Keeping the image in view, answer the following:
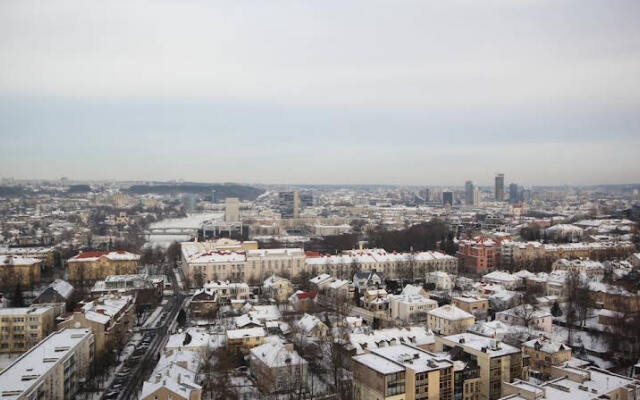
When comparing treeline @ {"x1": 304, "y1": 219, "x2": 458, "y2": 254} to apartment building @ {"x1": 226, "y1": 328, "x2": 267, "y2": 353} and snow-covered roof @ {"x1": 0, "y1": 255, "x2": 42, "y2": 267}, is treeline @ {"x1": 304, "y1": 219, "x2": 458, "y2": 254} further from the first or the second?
apartment building @ {"x1": 226, "y1": 328, "x2": 267, "y2": 353}

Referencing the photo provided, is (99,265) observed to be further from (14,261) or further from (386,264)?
(386,264)

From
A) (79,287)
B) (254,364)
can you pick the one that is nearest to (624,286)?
(254,364)

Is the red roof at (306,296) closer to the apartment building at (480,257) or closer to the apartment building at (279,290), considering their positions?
the apartment building at (279,290)

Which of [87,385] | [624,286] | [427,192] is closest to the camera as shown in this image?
[87,385]

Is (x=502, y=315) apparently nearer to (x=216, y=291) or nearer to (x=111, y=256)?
(x=216, y=291)

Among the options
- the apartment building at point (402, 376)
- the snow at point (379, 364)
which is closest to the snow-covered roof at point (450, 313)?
the apartment building at point (402, 376)

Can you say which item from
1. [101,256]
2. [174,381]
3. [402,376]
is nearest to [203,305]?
[174,381]
